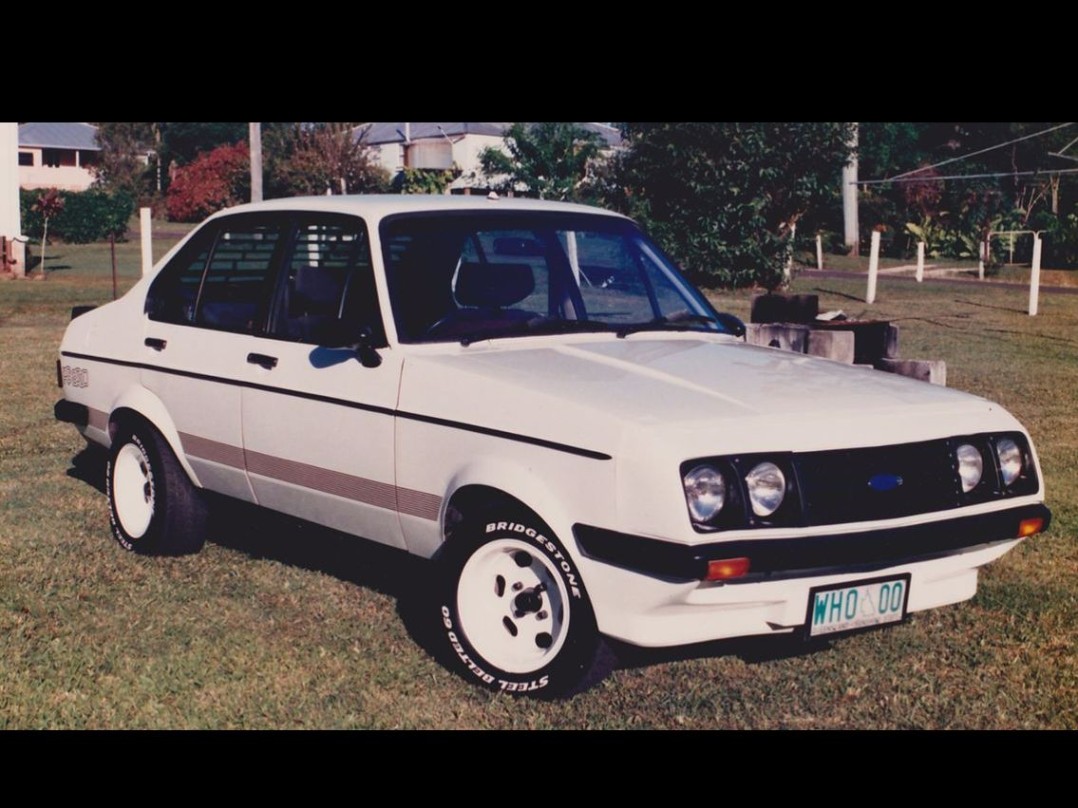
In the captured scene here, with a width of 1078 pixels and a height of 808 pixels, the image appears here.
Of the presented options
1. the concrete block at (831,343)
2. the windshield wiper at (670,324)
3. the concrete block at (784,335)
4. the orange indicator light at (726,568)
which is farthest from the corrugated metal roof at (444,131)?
the orange indicator light at (726,568)

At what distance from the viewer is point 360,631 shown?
5605mm

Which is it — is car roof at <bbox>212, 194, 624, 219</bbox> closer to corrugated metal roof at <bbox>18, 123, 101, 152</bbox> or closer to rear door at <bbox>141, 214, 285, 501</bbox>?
rear door at <bbox>141, 214, 285, 501</bbox>

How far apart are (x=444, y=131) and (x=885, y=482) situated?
2081 inches

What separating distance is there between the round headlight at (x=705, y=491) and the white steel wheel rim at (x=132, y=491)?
3328mm

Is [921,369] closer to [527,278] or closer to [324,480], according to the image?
[527,278]

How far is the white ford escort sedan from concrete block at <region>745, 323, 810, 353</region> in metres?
2.25

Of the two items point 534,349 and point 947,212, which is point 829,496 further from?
point 947,212

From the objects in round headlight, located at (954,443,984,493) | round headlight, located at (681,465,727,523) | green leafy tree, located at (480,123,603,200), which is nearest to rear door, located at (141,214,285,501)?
round headlight, located at (681,465,727,523)

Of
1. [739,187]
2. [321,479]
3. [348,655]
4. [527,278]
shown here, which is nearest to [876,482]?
[527,278]

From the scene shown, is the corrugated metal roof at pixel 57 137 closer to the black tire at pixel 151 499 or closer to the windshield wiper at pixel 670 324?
the black tire at pixel 151 499

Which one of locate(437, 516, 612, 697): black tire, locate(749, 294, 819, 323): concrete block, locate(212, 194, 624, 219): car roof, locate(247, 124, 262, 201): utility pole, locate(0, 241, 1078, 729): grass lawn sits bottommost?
locate(0, 241, 1078, 729): grass lawn

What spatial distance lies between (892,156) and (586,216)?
173ft

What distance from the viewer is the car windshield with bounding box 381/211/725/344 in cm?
550

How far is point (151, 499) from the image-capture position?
6.64 meters
